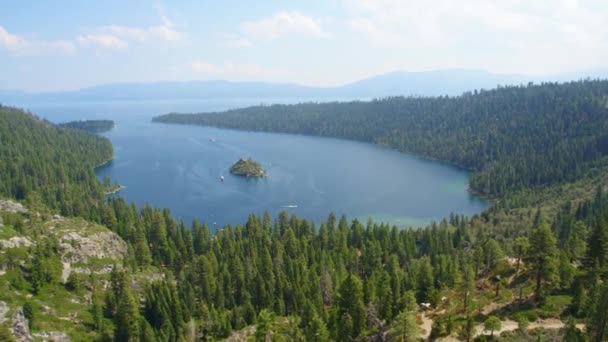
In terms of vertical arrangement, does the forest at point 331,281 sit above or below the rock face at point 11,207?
below

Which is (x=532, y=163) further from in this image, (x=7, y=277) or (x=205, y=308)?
(x=7, y=277)

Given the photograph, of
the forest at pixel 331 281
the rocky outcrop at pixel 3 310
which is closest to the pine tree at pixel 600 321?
the forest at pixel 331 281

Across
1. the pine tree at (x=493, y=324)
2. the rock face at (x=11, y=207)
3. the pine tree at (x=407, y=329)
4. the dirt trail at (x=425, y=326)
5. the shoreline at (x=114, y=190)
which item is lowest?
the shoreline at (x=114, y=190)

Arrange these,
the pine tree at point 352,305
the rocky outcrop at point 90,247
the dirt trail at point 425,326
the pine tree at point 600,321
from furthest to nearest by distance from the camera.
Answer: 1. the rocky outcrop at point 90,247
2. the pine tree at point 352,305
3. the dirt trail at point 425,326
4. the pine tree at point 600,321

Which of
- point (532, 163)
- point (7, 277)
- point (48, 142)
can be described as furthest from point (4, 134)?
point (532, 163)

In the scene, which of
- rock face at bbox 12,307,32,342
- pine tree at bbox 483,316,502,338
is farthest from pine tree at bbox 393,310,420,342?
rock face at bbox 12,307,32,342

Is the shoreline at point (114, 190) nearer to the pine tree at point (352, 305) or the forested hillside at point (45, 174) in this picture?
the forested hillside at point (45, 174)

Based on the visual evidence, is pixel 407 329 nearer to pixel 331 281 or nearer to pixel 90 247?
pixel 331 281
